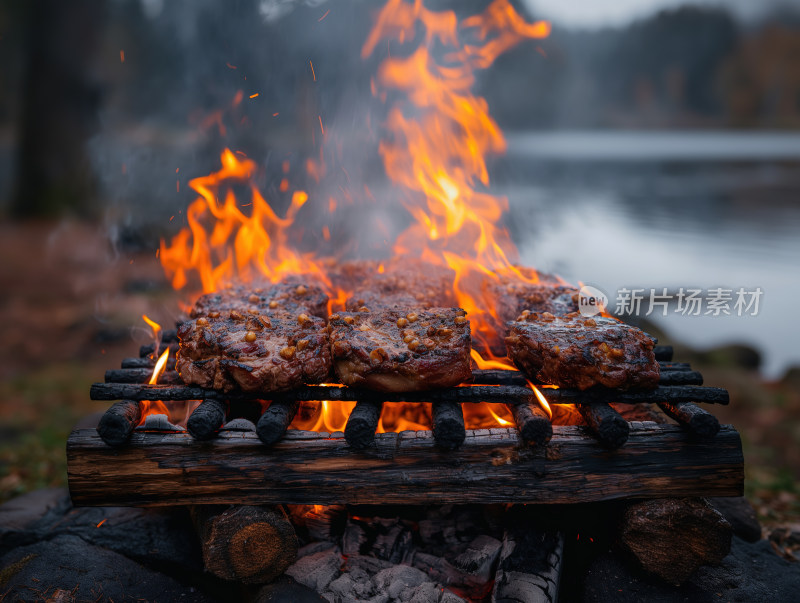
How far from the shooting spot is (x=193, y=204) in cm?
560

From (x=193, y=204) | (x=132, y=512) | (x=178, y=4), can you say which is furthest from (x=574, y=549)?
(x=178, y=4)

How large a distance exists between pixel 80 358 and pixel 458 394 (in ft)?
27.9

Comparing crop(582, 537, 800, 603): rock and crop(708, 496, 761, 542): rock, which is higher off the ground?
crop(708, 496, 761, 542): rock

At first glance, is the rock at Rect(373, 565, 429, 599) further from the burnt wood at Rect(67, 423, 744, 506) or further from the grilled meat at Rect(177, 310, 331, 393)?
the grilled meat at Rect(177, 310, 331, 393)

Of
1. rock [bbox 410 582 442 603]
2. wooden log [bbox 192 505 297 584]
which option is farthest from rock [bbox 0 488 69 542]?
rock [bbox 410 582 442 603]

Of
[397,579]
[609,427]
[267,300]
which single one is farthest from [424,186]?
[397,579]

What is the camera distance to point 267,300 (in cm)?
416

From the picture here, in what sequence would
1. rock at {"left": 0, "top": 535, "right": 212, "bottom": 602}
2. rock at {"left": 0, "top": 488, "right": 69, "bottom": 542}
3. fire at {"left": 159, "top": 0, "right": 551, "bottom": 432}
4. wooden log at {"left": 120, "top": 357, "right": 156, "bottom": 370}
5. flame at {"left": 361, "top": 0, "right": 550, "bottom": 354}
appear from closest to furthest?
rock at {"left": 0, "top": 535, "right": 212, "bottom": 602}
wooden log at {"left": 120, "top": 357, "right": 156, "bottom": 370}
rock at {"left": 0, "top": 488, "right": 69, "bottom": 542}
fire at {"left": 159, "top": 0, "right": 551, "bottom": 432}
flame at {"left": 361, "top": 0, "right": 550, "bottom": 354}

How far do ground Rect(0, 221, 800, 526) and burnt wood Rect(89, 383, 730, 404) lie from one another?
2.22 metres

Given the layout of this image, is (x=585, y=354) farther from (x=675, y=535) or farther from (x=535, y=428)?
(x=675, y=535)

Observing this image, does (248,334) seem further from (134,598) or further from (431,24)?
(431,24)

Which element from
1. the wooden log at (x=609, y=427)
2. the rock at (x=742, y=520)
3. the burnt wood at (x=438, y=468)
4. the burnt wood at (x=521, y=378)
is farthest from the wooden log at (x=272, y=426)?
the rock at (x=742, y=520)

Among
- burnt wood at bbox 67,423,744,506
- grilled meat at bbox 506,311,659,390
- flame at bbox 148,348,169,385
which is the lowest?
burnt wood at bbox 67,423,744,506

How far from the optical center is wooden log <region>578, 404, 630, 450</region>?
9.46ft
